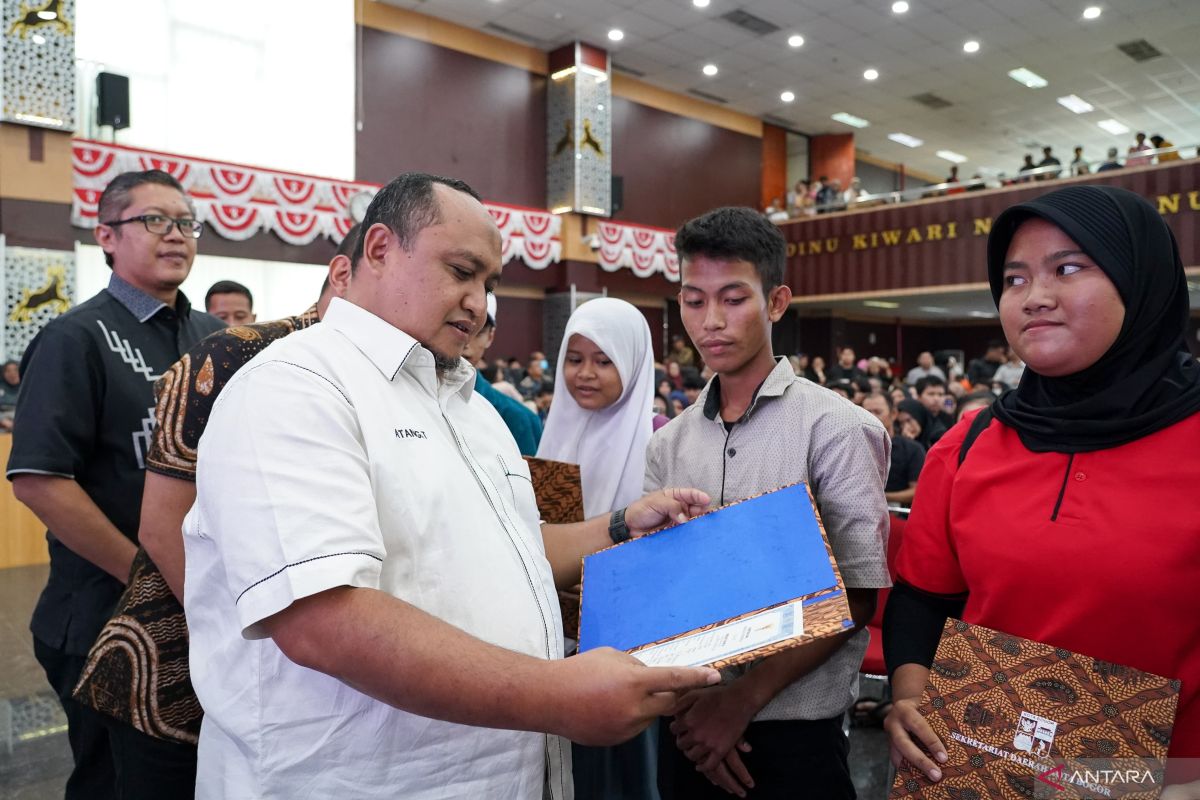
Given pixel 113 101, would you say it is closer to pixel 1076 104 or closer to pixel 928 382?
pixel 928 382

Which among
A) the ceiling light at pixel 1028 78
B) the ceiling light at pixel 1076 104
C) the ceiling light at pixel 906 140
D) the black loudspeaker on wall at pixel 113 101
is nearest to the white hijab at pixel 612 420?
the black loudspeaker on wall at pixel 113 101

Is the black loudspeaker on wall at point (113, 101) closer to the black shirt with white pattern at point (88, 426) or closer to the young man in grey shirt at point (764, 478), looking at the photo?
the black shirt with white pattern at point (88, 426)

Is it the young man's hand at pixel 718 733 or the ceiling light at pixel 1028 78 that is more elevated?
the ceiling light at pixel 1028 78

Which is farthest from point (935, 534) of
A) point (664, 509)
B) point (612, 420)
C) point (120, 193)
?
point (120, 193)

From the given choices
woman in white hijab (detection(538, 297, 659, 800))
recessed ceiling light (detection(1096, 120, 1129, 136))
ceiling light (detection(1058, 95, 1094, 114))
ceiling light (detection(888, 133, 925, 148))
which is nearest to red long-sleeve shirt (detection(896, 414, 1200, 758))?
woman in white hijab (detection(538, 297, 659, 800))

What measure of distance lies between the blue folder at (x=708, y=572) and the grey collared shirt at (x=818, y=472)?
0.21m

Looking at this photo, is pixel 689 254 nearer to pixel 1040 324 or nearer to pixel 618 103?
pixel 1040 324

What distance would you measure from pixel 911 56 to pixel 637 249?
4887 mm

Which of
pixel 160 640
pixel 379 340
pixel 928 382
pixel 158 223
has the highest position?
pixel 158 223

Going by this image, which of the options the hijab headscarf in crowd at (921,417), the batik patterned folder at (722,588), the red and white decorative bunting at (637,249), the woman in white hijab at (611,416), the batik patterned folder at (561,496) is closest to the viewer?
the batik patterned folder at (722,588)

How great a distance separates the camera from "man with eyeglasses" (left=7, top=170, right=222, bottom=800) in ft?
5.06

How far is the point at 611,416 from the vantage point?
218 centimetres

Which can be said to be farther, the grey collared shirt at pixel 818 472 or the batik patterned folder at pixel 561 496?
the batik patterned folder at pixel 561 496

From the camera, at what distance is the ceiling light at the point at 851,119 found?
14750mm
